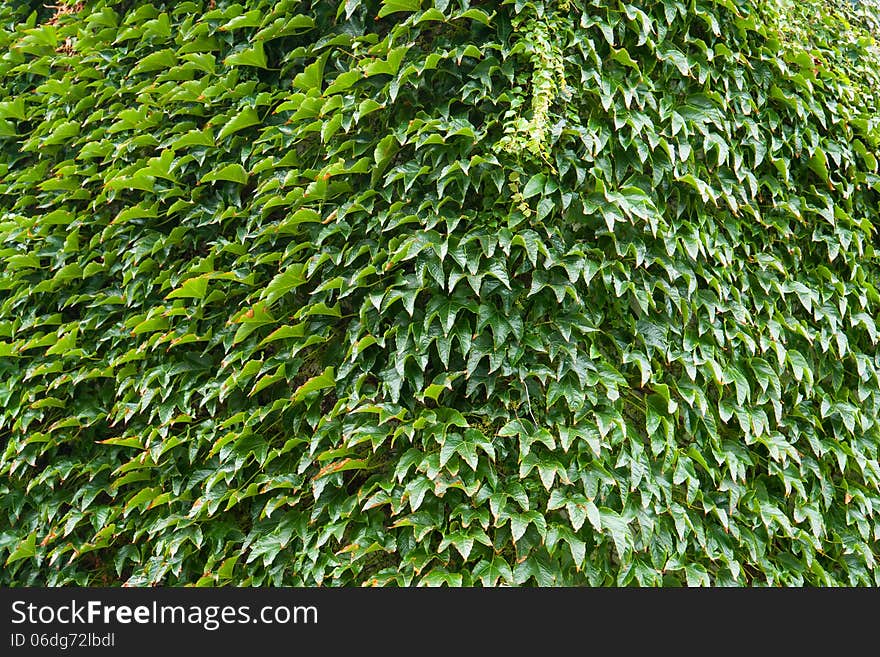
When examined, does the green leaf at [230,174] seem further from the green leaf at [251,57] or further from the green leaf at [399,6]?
the green leaf at [399,6]

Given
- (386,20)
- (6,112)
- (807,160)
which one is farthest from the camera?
(6,112)

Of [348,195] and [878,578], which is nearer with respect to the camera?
[348,195]

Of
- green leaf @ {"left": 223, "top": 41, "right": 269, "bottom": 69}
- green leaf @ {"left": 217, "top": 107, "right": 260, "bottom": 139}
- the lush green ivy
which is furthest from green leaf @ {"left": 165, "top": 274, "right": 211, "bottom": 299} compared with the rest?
green leaf @ {"left": 223, "top": 41, "right": 269, "bottom": 69}

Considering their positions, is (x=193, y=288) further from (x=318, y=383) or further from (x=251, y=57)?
(x=251, y=57)

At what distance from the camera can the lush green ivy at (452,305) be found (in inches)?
85.7

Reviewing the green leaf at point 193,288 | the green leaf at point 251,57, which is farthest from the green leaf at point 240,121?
the green leaf at point 193,288

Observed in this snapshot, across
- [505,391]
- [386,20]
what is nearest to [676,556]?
[505,391]

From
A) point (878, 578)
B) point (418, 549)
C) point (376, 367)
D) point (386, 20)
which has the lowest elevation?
point (878, 578)

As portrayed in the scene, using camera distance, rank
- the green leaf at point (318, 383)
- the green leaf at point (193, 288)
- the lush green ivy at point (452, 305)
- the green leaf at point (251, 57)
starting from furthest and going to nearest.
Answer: the green leaf at point (251, 57)
the green leaf at point (193, 288)
the green leaf at point (318, 383)
the lush green ivy at point (452, 305)

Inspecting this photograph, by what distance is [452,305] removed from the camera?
2.20 m

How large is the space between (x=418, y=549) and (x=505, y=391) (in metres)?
0.47

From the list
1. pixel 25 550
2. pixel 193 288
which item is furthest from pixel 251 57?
pixel 25 550

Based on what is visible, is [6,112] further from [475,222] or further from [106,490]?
[475,222]

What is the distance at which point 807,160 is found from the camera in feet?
9.27
